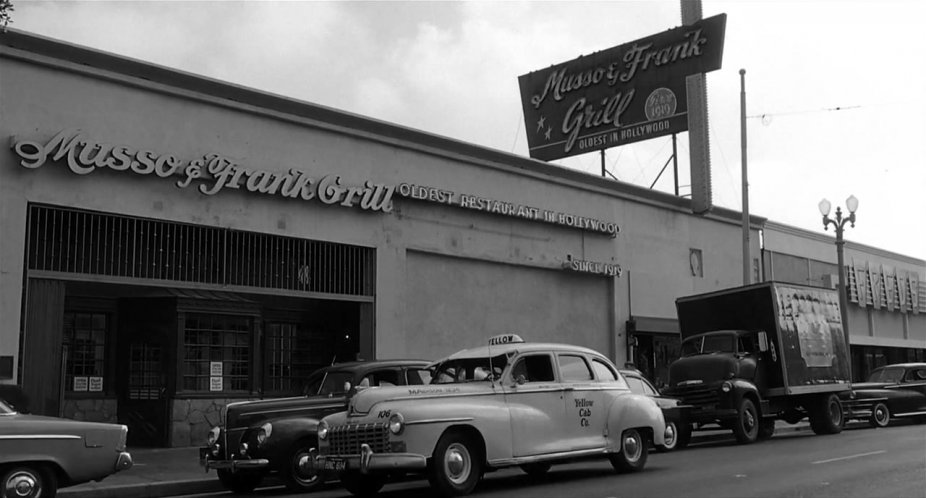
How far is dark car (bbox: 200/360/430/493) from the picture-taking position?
11828mm

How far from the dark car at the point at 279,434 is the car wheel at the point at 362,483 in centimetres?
56

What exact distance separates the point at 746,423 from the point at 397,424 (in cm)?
1076

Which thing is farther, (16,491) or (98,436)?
(98,436)

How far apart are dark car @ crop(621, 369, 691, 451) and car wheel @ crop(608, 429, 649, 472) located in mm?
2780

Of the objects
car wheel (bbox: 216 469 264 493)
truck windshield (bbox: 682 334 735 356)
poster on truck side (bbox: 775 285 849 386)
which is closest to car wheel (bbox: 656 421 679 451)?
truck windshield (bbox: 682 334 735 356)

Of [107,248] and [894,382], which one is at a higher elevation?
[107,248]

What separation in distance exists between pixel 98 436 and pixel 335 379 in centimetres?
382

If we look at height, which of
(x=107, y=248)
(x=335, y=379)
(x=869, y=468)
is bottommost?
(x=869, y=468)

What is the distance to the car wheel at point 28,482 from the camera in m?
9.64

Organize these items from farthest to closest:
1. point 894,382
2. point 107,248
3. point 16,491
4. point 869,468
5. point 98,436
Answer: point 894,382, point 107,248, point 869,468, point 98,436, point 16,491

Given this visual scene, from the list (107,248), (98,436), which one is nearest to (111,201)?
(107,248)

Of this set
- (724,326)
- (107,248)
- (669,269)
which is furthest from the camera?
(669,269)

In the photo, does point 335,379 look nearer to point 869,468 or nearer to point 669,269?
point 869,468

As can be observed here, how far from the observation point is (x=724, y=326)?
2048cm
